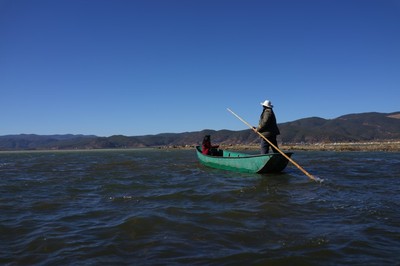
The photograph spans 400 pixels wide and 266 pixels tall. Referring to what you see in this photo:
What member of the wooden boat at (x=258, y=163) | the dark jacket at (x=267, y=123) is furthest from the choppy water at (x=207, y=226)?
the dark jacket at (x=267, y=123)

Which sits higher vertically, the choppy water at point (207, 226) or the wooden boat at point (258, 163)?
the wooden boat at point (258, 163)

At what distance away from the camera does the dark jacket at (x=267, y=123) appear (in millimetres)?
15641

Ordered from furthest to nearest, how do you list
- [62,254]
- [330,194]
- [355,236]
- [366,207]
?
[330,194]
[366,207]
[355,236]
[62,254]

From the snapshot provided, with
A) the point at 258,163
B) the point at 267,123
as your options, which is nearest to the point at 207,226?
the point at 258,163

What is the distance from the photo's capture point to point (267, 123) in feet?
51.5

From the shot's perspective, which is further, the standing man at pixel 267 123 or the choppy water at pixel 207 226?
the standing man at pixel 267 123

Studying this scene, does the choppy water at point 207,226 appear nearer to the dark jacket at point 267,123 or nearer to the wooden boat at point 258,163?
the wooden boat at point 258,163

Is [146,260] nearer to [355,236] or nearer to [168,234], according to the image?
[168,234]

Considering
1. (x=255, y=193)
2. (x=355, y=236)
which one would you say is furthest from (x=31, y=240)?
(x=255, y=193)

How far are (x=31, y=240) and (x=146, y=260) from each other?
8.34 feet

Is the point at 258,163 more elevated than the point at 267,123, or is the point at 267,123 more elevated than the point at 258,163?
the point at 267,123

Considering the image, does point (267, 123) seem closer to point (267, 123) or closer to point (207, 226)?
point (267, 123)

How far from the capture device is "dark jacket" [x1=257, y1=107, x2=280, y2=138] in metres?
15.6

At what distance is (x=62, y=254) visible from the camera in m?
5.67
